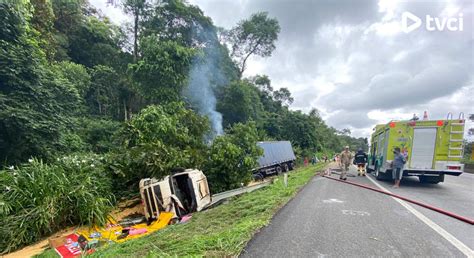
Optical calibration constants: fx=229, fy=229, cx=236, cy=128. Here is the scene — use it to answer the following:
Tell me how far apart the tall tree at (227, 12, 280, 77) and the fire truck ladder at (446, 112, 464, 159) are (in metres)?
30.2

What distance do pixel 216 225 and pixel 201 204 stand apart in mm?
3168

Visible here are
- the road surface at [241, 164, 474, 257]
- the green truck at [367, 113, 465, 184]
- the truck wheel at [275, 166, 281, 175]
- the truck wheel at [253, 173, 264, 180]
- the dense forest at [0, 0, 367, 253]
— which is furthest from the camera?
the truck wheel at [275, 166, 281, 175]

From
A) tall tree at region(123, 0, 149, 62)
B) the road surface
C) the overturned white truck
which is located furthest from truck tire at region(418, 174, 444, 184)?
tall tree at region(123, 0, 149, 62)

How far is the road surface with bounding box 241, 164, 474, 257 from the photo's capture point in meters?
2.89

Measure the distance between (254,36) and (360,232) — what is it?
35078 mm

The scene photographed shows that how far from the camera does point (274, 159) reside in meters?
17.4

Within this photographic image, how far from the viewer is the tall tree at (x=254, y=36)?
3447 cm

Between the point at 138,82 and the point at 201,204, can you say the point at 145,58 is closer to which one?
the point at 138,82

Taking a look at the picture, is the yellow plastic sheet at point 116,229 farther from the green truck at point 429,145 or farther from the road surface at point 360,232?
the green truck at point 429,145

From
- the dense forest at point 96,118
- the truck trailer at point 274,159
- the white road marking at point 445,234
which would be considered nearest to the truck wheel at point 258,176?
the truck trailer at point 274,159

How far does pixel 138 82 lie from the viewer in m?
18.2

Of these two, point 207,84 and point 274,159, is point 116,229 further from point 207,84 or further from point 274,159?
point 207,84

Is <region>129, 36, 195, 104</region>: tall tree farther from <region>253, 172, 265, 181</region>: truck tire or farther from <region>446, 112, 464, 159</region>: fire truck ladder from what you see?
<region>446, 112, 464, 159</region>: fire truck ladder

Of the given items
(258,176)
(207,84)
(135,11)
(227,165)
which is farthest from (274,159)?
(135,11)
